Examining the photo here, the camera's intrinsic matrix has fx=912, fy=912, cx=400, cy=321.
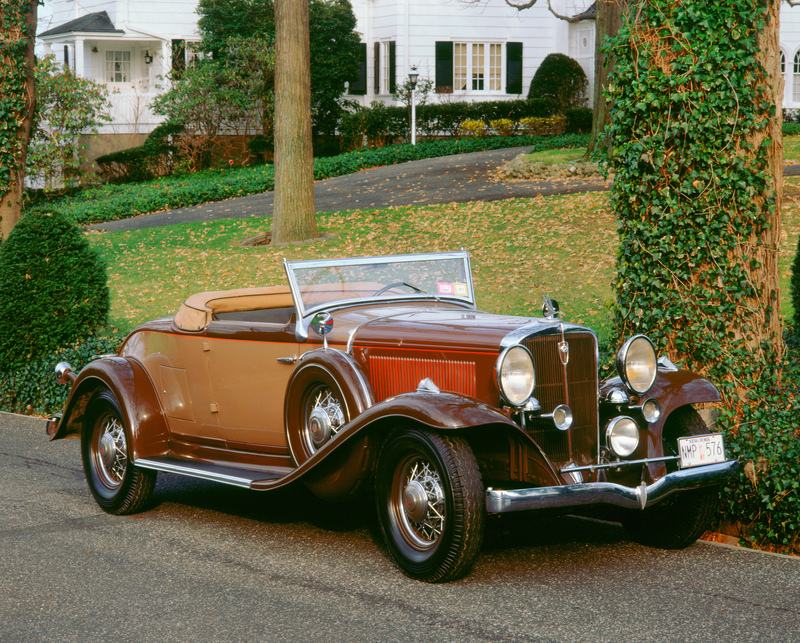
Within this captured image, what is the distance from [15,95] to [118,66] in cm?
2188

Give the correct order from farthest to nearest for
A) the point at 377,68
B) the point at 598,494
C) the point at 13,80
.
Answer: the point at 377,68 < the point at 13,80 < the point at 598,494

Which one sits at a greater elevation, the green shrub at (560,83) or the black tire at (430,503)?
the green shrub at (560,83)

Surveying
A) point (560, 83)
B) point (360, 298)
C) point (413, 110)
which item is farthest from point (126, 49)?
point (360, 298)

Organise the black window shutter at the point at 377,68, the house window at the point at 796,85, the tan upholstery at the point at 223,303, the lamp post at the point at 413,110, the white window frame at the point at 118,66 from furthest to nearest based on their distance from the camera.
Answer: the house window at the point at 796,85, the white window frame at the point at 118,66, the black window shutter at the point at 377,68, the lamp post at the point at 413,110, the tan upholstery at the point at 223,303

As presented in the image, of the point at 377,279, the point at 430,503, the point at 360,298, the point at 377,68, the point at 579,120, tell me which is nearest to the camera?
the point at 430,503

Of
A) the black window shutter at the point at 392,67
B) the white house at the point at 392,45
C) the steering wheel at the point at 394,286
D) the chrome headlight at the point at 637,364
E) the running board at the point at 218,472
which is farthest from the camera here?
the black window shutter at the point at 392,67

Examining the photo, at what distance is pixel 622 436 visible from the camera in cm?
467

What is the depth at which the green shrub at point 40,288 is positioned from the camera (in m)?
9.74

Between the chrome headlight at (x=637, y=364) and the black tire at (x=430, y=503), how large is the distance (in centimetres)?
105

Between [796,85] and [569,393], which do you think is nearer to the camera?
[569,393]

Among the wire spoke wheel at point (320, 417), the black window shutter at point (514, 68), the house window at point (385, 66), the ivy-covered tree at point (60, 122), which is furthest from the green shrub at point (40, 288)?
the black window shutter at point (514, 68)

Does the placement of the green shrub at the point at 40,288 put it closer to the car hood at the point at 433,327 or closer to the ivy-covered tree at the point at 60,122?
the car hood at the point at 433,327

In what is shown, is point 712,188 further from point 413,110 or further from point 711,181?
point 413,110

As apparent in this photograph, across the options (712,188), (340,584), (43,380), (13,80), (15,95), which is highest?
(13,80)
